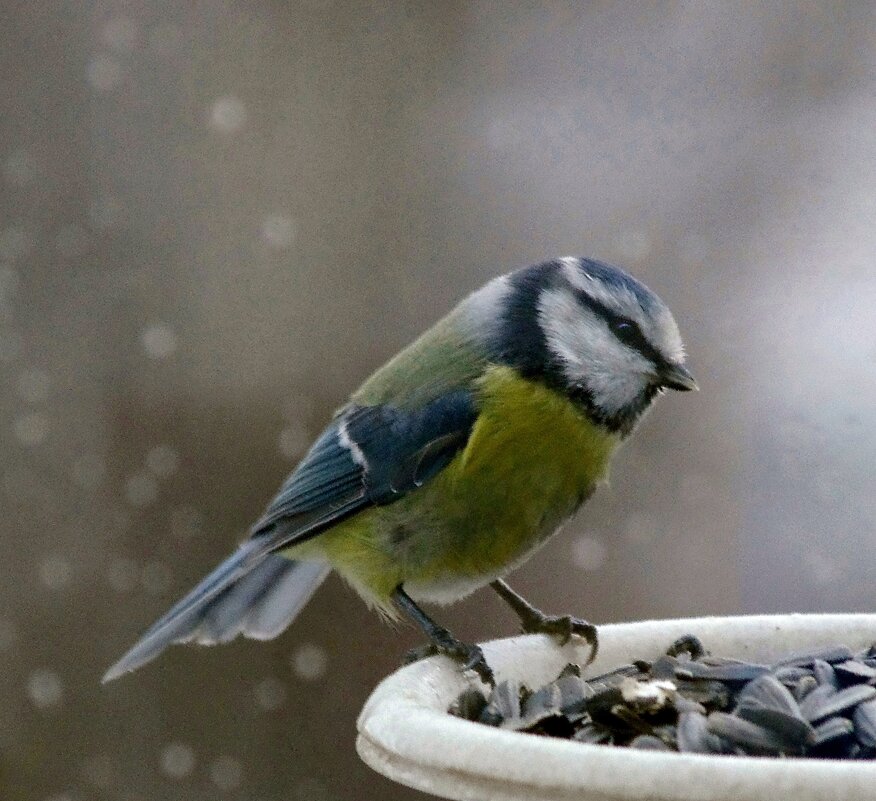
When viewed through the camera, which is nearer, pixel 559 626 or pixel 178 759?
pixel 559 626

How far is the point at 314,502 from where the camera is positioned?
1.19m

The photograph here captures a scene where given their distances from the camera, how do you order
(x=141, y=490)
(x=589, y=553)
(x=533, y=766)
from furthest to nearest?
1. (x=141, y=490)
2. (x=589, y=553)
3. (x=533, y=766)

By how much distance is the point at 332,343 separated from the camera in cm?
195

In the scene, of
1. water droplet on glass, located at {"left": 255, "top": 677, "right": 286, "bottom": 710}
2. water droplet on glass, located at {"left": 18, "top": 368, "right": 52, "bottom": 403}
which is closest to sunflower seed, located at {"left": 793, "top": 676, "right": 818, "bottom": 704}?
water droplet on glass, located at {"left": 255, "top": 677, "right": 286, "bottom": 710}

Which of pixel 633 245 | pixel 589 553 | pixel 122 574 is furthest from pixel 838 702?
pixel 122 574

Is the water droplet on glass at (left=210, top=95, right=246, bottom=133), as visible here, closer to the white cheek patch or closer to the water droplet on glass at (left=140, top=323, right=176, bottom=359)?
the water droplet on glass at (left=140, top=323, right=176, bottom=359)

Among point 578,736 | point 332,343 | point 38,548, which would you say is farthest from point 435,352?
point 38,548

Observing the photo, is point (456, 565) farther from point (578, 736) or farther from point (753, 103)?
point (753, 103)

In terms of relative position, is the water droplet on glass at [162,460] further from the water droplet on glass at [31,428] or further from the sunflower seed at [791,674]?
the sunflower seed at [791,674]

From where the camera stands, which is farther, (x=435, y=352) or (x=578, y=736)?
(x=435, y=352)

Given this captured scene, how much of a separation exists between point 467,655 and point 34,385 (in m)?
1.31

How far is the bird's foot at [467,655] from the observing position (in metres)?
0.92

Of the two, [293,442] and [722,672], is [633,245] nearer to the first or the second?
[293,442]

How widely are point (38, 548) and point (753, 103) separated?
4.64 ft
